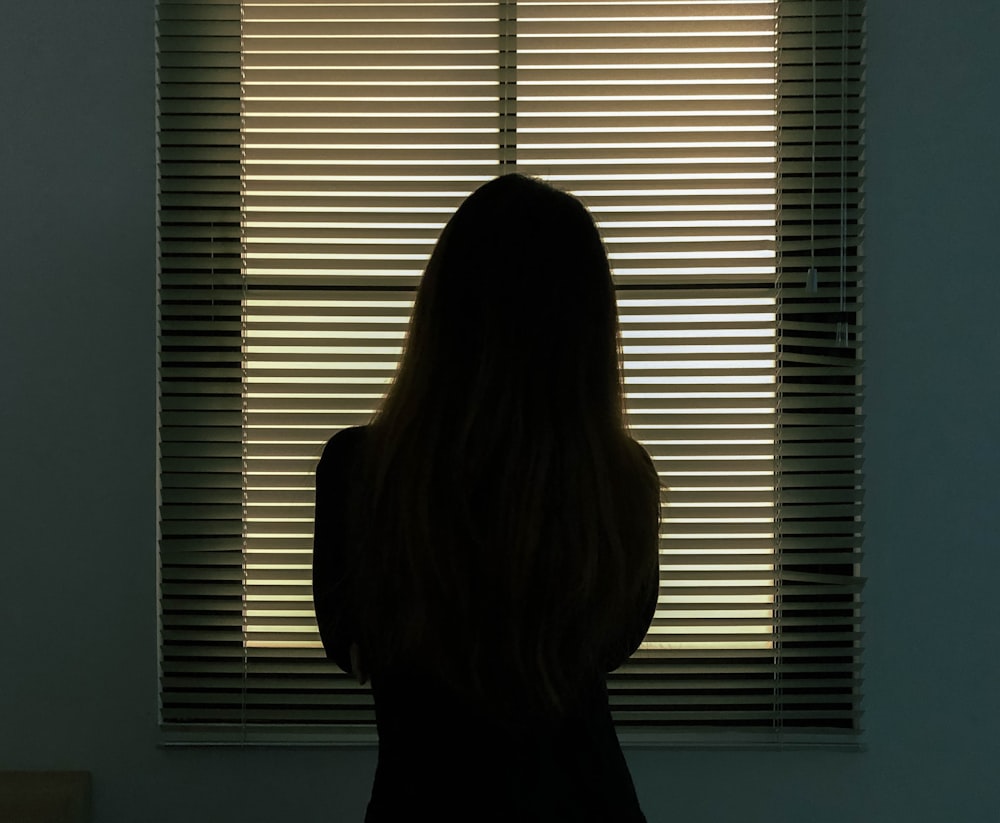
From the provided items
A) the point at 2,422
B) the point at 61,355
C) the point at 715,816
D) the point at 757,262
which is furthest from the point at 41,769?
the point at 757,262

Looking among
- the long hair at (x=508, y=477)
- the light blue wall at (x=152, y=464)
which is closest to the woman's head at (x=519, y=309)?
the long hair at (x=508, y=477)

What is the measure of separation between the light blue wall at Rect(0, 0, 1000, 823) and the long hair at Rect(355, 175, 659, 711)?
3.11 ft

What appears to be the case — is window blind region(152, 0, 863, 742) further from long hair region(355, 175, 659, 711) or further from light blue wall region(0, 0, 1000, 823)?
long hair region(355, 175, 659, 711)

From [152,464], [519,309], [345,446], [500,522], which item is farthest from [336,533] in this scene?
[152,464]

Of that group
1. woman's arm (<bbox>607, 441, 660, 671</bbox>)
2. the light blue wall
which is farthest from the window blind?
woman's arm (<bbox>607, 441, 660, 671</bbox>)

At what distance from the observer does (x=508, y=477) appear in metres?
1.08

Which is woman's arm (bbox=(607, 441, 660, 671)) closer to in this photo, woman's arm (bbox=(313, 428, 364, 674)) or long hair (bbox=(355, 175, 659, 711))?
long hair (bbox=(355, 175, 659, 711))

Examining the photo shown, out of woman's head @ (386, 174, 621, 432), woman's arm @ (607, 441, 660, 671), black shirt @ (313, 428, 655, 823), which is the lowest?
black shirt @ (313, 428, 655, 823)

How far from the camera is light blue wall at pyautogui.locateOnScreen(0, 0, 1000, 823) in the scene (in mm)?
1934

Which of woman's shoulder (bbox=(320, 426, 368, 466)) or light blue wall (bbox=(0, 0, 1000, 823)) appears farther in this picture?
light blue wall (bbox=(0, 0, 1000, 823))

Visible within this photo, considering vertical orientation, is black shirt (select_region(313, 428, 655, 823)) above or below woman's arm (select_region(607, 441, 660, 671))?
below

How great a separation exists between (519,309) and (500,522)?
235 mm

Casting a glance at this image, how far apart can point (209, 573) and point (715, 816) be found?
3.53ft

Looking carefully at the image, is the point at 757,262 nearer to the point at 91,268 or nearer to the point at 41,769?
the point at 91,268
